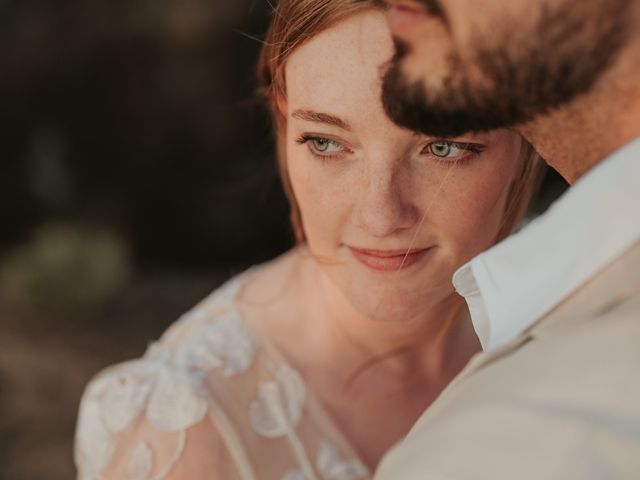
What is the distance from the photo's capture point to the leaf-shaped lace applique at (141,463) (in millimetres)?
2123

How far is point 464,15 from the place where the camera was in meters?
1.43

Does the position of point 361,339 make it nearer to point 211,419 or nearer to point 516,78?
point 211,419

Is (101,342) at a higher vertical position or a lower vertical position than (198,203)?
lower

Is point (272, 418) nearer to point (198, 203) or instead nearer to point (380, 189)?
point (380, 189)

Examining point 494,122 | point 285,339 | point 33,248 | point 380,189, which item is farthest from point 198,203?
point 494,122

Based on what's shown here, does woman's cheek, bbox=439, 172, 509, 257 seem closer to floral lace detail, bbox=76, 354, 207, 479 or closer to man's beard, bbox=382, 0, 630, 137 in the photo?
man's beard, bbox=382, 0, 630, 137

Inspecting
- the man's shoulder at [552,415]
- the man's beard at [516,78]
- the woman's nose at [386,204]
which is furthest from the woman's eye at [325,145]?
the man's shoulder at [552,415]

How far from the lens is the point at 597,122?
4.69 ft

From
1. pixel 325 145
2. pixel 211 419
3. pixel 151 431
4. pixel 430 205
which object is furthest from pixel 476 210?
pixel 151 431

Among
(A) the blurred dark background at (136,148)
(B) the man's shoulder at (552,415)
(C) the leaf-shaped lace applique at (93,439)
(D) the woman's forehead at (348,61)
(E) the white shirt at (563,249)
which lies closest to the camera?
(B) the man's shoulder at (552,415)

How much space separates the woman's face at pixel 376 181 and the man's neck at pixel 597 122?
436 mm

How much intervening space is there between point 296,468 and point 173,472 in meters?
0.32

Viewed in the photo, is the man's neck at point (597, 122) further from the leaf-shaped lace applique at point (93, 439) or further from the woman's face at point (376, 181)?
the leaf-shaped lace applique at point (93, 439)

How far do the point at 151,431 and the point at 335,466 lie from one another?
1.49 feet
